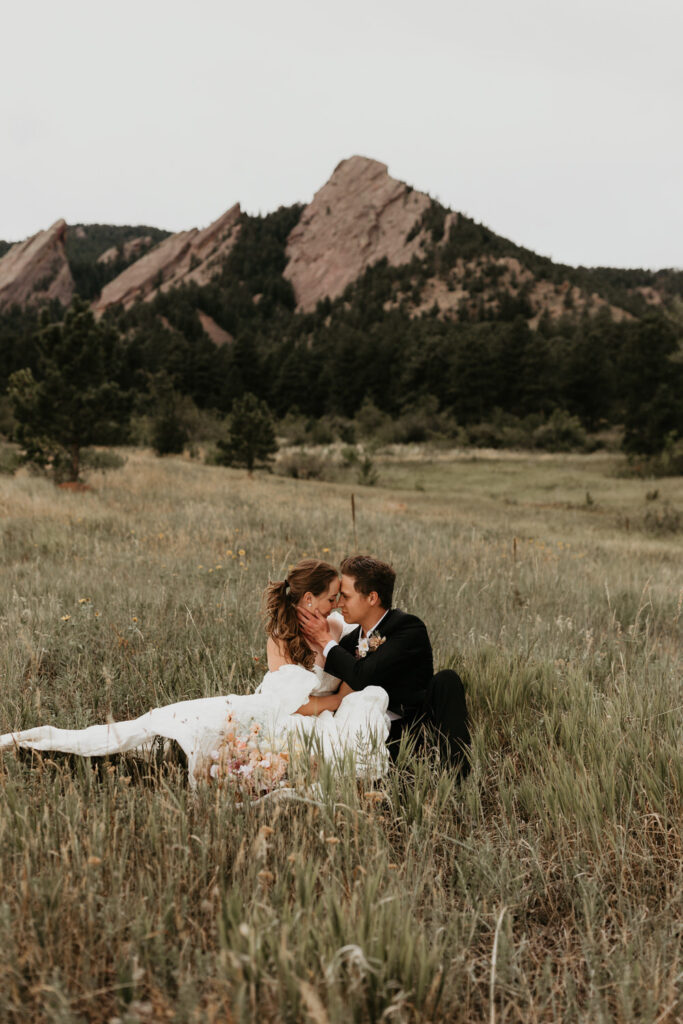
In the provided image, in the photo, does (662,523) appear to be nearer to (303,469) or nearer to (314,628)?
(314,628)

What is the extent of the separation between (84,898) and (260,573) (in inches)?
177

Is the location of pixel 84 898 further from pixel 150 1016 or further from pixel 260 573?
pixel 260 573

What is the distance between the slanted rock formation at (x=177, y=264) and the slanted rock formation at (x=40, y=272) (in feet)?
37.9

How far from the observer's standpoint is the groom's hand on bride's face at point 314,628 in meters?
3.17

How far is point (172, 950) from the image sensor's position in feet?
4.96

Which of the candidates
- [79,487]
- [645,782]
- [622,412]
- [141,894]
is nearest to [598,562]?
[645,782]

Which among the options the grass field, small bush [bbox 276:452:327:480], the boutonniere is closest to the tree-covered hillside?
small bush [bbox 276:452:327:480]

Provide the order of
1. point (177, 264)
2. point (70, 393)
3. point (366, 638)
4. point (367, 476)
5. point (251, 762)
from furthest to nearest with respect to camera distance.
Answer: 1. point (177, 264)
2. point (367, 476)
3. point (70, 393)
4. point (366, 638)
5. point (251, 762)

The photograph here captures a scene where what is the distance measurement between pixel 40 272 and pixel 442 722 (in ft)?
562

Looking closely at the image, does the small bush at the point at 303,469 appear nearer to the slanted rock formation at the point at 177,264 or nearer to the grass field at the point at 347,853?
the grass field at the point at 347,853

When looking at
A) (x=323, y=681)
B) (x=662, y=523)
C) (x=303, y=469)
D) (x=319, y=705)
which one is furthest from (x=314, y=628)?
(x=303, y=469)

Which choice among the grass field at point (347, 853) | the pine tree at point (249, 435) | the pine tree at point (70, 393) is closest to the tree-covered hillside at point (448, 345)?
the pine tree at point (249, 435)

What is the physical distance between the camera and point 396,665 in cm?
300

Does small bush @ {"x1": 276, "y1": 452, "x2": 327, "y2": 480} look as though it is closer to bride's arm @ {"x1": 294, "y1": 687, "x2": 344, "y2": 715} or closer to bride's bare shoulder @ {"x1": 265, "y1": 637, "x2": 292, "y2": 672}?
bride's bare shoulder @ {"x1": 265, "y1": 637, "x2": 292, "y2": 672}
